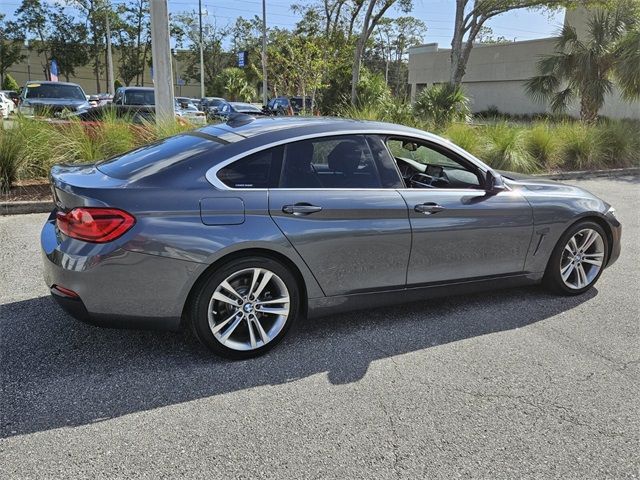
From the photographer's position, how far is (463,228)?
4031 millimetres

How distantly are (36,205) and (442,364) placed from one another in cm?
610

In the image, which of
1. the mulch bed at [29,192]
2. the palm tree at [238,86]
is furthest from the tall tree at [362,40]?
the palm tree at [238,86]

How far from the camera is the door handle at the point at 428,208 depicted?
3.86 meters

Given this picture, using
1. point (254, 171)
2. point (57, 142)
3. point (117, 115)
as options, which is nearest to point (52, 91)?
point (117, 115)

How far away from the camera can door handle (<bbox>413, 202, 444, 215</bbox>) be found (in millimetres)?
3860

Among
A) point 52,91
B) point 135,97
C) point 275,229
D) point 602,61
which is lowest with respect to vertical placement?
point 275,229

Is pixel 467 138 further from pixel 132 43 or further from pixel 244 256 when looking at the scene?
pixel 132 43

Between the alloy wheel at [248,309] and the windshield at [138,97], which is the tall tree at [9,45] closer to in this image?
the windshield at [138,97]

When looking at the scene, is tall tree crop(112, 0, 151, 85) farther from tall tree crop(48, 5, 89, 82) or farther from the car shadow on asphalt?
the car shadow on asphalt

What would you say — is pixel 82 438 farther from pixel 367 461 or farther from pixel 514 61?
pixel 514 61

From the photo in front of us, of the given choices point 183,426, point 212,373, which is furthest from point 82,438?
point 212,373

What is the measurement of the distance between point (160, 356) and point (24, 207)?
16.0 feet

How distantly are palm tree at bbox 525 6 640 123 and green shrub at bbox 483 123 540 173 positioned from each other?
18.0ft

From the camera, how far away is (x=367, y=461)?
2.59 metres
